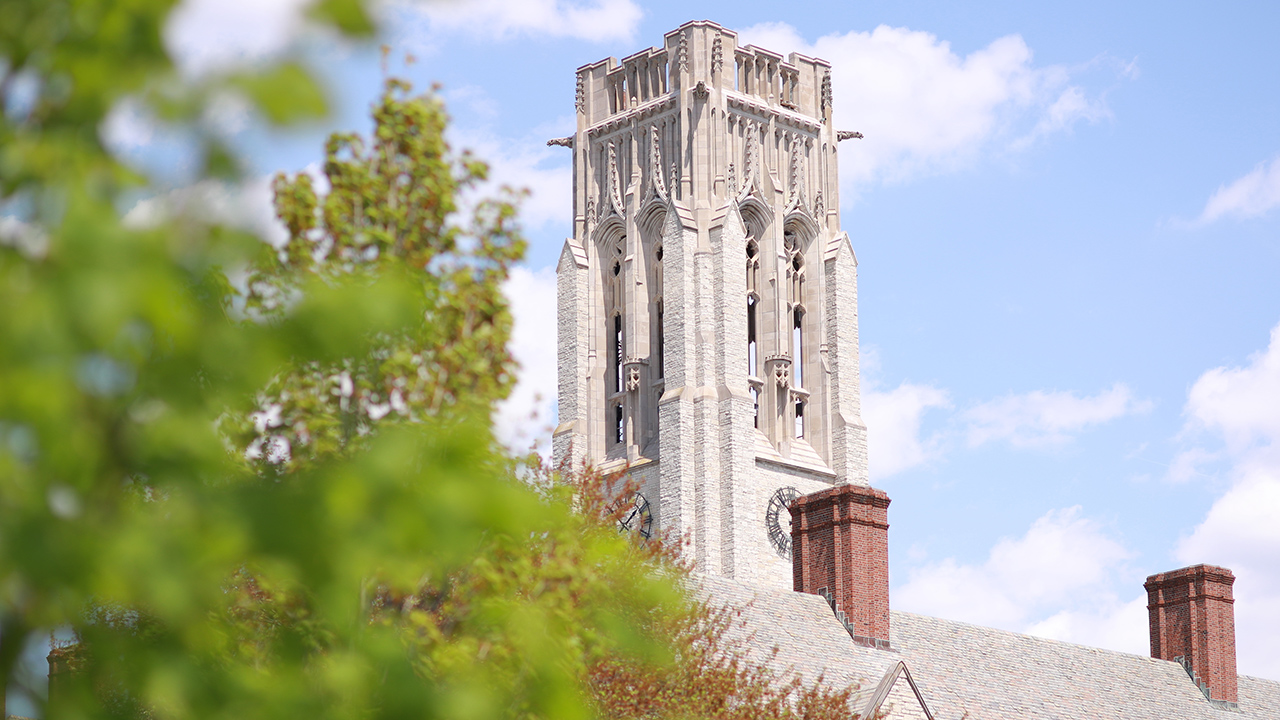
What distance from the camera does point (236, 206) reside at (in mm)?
5555

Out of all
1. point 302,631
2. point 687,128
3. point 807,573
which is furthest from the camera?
point 687,128

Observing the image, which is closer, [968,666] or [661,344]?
[968,666]

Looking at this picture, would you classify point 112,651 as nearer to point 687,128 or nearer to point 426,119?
point 426,119

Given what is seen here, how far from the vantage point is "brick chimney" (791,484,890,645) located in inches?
1522

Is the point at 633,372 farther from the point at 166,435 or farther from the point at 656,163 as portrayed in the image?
the point at 166,435

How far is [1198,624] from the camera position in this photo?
48.8 m

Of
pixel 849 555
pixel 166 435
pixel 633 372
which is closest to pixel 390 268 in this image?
pixel 166 435

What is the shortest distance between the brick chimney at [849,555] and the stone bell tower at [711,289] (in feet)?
89.0

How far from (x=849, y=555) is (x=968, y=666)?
3.77 meters

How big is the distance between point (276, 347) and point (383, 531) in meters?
0.71

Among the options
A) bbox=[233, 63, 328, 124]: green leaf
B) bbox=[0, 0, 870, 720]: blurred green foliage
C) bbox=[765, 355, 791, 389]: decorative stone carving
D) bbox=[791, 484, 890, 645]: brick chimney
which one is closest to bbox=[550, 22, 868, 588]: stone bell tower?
bbox=[765, 355, 791, 389]: decorative stone carving

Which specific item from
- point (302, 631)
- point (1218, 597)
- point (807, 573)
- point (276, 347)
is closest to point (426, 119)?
point (302, 631)

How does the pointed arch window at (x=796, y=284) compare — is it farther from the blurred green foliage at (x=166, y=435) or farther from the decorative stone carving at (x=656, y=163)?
the blurred green foliage at (x=166, y=435)

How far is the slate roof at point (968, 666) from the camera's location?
3644cm
